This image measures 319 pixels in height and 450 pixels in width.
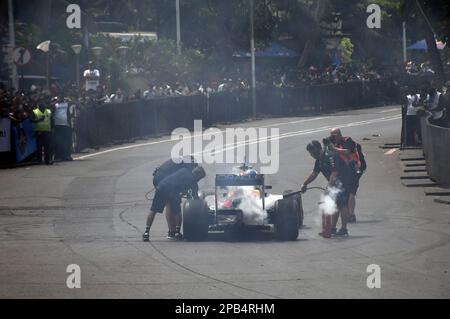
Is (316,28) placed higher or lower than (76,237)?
higher

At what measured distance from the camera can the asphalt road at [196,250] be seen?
1255 centimetres

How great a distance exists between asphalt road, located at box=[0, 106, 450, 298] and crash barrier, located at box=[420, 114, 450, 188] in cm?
81

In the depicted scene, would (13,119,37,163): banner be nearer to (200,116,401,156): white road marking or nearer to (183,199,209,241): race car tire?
(200,116,401,156): white road marking

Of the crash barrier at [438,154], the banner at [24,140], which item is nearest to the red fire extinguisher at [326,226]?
the crash barrier at [438,154]

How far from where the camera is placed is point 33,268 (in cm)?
1427

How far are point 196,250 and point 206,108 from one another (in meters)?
28.5

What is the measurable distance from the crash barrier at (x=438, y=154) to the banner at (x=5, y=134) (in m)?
11.0

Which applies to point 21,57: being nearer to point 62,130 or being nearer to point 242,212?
point 62,130

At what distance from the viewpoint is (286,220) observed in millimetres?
16719

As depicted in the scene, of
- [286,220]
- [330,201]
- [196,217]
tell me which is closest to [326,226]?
[330,201]

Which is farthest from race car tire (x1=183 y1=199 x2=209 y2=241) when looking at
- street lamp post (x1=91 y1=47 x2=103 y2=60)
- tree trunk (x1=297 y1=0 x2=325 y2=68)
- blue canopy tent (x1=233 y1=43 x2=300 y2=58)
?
blue canopy tent (x1=233 y1=43 x2=300 y2=58)
